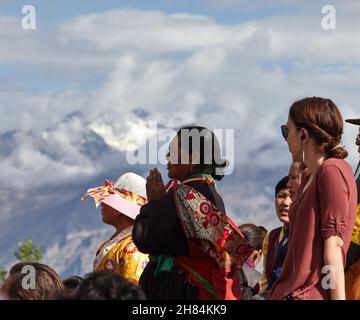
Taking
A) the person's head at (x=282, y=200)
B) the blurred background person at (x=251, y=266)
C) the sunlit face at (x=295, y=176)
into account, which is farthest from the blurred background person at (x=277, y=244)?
the sunlit face at (x=295, y=176)

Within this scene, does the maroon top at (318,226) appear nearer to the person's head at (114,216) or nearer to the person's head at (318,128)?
the person's head at (318,128)

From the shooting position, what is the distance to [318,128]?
20.2 feet

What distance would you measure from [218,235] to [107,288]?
5.91 ft

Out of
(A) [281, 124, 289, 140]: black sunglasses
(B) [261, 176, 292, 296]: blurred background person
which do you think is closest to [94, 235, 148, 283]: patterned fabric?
(B) [261, 176, 292, 296]: blurred background person

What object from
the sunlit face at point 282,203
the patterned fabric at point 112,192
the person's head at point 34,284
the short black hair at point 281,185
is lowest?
the person's head at point 34,284

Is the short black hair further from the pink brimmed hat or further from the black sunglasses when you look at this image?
the black sunglasses

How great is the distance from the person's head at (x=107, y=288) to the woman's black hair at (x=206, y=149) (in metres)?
2.03

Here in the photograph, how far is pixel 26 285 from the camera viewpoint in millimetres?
6695

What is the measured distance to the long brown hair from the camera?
20.2 ft

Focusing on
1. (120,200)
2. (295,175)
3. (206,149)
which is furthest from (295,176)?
(120,200)

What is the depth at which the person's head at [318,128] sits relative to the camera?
20.2ft
